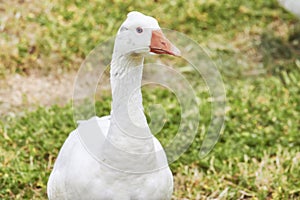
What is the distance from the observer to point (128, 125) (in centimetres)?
304

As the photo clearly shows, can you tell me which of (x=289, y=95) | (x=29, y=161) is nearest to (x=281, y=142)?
(x=289, y=95)

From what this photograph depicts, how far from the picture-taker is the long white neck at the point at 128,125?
3.02m

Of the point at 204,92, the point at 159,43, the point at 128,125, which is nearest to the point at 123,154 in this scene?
the point at 128,125

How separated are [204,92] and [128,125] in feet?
8.14

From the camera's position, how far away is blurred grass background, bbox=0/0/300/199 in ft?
14.1

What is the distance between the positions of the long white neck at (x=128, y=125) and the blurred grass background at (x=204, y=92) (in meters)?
1.24

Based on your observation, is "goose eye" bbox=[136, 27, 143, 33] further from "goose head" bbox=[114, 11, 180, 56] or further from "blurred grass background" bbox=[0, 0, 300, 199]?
"blurred grass background" bbox=[0, 0, 300, 199]

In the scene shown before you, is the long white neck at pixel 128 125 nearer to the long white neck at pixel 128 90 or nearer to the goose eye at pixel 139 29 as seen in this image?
the long white neck at pixel 128 90

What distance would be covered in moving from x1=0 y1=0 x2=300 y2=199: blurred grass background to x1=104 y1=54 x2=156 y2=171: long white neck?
1.24 meters

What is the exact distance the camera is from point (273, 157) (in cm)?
459

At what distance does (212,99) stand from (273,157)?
95 centimetres

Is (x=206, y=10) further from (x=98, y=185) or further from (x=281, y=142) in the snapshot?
(x=98, y=185)

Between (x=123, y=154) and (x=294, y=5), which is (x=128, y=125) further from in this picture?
(x=294, y=5)

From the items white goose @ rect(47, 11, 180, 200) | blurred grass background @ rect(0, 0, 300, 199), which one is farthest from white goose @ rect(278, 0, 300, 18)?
white goose @ rect(47, 11, 180, 200)
